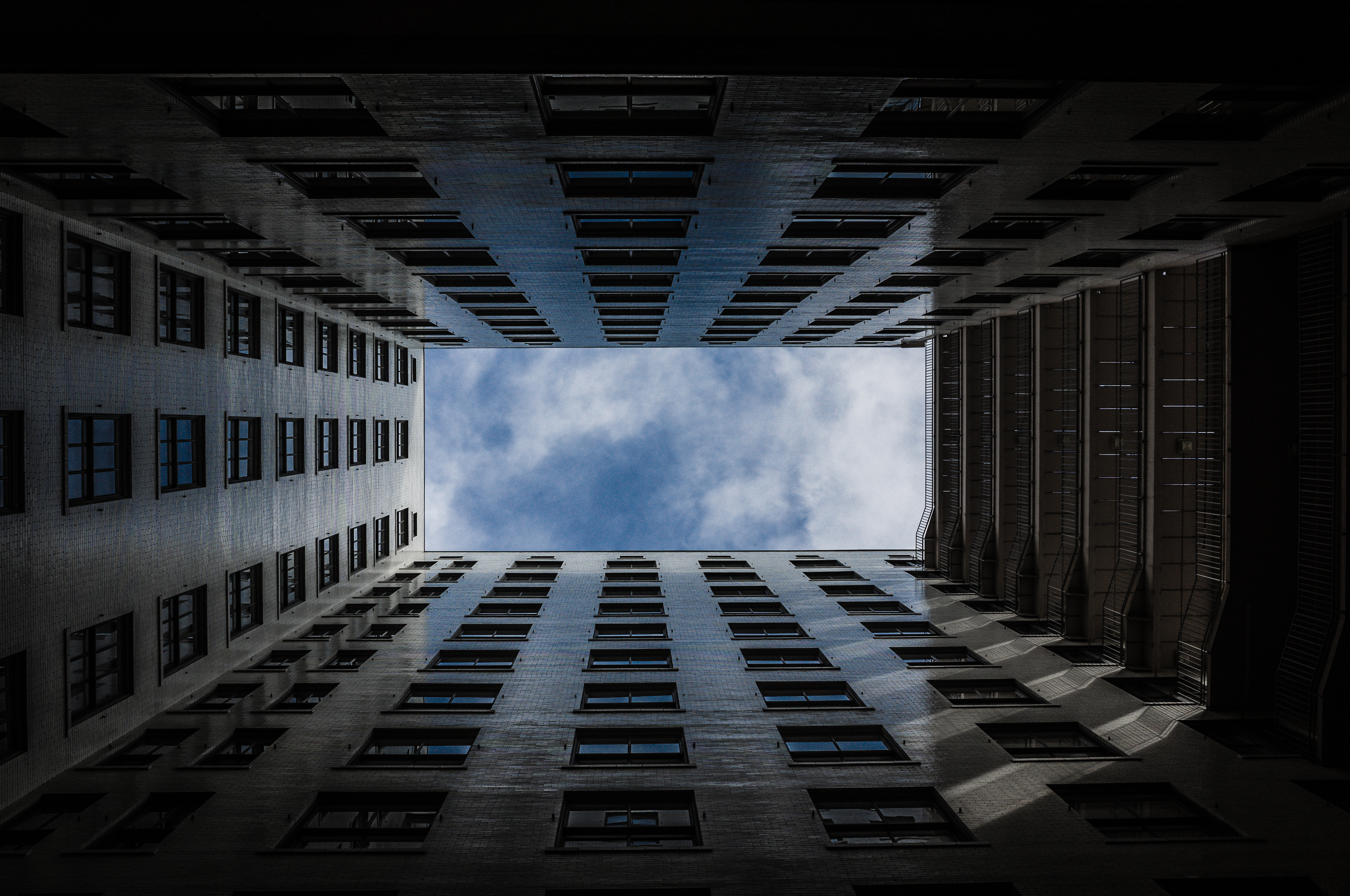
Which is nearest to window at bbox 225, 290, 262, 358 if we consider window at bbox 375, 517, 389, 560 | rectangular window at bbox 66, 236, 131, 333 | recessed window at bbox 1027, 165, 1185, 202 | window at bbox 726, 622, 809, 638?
rectangular window at bbox 66, 236, 131, 333

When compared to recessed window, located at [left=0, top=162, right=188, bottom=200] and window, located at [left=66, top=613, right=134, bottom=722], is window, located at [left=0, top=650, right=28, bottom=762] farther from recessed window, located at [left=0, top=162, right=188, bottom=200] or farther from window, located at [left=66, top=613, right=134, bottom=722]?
recessed window, located at [left=0, top=162, right=188, bottom=200]

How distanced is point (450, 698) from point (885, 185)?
2052cm

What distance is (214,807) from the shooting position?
57.7ft

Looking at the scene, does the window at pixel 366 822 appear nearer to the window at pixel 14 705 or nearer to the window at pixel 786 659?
the window at pixel 14 705

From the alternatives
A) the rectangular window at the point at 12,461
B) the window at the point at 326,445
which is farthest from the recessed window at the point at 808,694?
the window at the point at 326,445

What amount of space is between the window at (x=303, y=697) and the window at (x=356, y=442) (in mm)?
16728

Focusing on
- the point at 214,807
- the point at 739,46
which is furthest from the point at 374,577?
the point at 739,46

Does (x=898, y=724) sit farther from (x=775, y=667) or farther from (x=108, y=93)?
(x=108, y=93)

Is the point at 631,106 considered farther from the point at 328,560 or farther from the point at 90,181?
the point at 328,560

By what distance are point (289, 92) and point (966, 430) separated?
3583 cm

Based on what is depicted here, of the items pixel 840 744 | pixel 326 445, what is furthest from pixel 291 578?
pixel 840 744

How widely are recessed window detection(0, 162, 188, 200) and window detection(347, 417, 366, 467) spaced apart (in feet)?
70.8

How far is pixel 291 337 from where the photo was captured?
33.9 meters

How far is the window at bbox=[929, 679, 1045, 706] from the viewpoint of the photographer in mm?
24031
